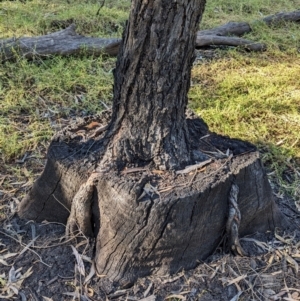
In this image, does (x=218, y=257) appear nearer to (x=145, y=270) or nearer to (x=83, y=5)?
(x=145, y=270)

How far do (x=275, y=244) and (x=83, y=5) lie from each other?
14.6 feet

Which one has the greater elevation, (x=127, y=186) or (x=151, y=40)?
(x=151, y=40)

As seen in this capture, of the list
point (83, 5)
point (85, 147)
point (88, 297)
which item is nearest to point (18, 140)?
point (85, 147)

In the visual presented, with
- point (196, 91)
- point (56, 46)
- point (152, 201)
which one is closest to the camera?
point (152, 201)

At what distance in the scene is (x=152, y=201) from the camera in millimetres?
1620

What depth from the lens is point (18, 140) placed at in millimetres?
2773

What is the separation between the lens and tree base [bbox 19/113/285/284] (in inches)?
65.1

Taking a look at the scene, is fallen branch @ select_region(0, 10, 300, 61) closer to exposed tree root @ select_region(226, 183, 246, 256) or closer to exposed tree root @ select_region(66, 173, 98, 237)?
exposed tree root @ select_region(66, 173, 98, 237)

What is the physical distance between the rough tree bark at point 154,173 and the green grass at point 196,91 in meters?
0.82

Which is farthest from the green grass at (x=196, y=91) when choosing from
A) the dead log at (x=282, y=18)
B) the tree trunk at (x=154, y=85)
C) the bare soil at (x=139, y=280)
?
the tree trunk at (x=154, y=85)

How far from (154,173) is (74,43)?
2615mm

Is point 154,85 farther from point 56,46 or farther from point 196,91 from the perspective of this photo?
point 56,46

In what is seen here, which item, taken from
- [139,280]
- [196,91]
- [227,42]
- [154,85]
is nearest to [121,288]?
[139,280]

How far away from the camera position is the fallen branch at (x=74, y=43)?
3768mm
